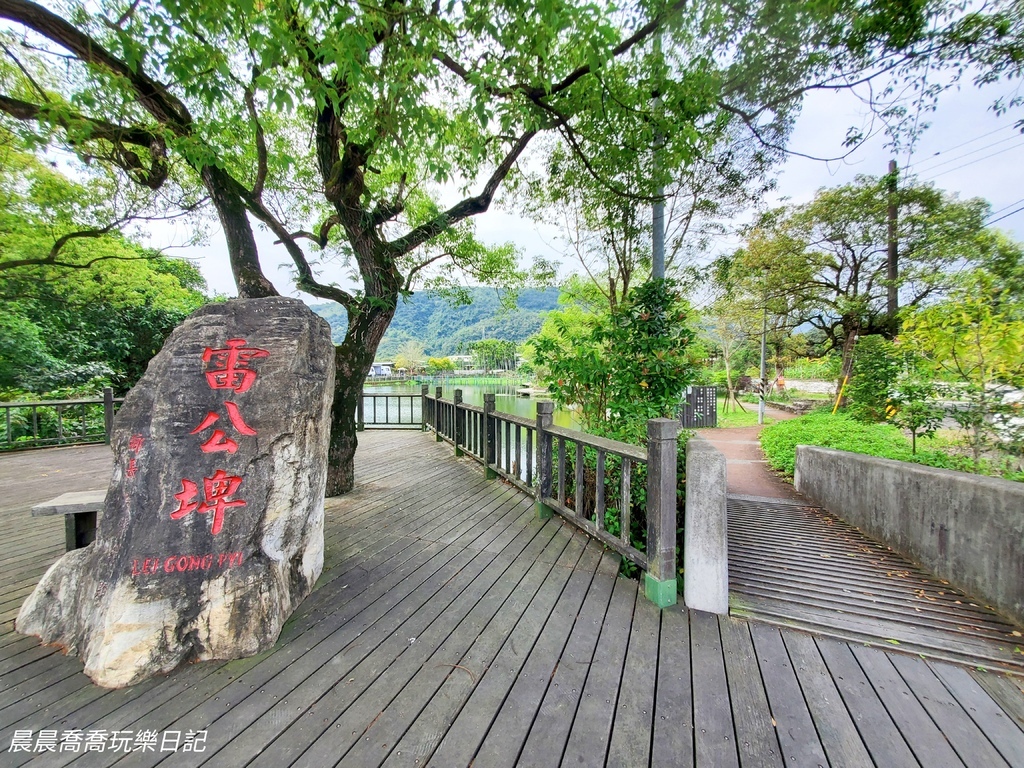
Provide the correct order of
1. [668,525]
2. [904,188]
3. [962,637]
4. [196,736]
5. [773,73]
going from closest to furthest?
[196,736]
[962,637]
[668,525]
[773,73]
[904,188]

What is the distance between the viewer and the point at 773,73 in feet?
10.4

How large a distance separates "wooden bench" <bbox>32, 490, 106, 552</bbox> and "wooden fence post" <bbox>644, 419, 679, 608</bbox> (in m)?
2.92

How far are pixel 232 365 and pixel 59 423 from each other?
6.76 m

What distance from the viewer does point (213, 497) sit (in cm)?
177

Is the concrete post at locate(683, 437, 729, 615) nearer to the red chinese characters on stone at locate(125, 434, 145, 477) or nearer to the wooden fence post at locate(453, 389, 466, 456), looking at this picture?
the red chinese characters on stone at locate(125, 434, 145, 477)

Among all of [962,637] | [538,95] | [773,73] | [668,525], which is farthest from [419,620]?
[773,73]

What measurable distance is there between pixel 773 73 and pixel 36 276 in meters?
10.6

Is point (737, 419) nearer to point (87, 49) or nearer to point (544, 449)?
point (544, 449)

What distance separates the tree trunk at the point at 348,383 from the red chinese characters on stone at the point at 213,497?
194 cm

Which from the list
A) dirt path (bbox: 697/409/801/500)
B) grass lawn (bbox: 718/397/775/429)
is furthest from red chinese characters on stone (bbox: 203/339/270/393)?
grass lawn (bbox: 718/397/775/429)

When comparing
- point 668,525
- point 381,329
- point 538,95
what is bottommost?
point 668,525

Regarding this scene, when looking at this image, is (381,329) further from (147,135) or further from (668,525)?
(668,525)

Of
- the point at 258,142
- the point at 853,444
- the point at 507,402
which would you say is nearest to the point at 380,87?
the point at 258,142

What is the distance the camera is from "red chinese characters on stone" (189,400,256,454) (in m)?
1.83
